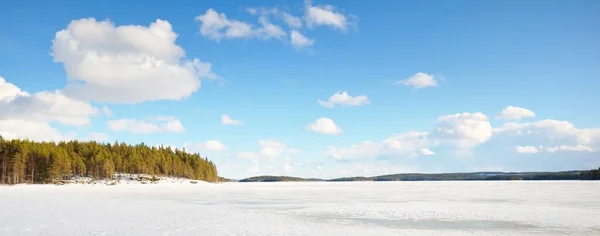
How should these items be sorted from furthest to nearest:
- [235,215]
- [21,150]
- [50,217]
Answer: [21,150], [235,215], [50,217]

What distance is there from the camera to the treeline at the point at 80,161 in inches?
3541

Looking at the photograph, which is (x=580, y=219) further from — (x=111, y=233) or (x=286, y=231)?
(x=111, y=233)

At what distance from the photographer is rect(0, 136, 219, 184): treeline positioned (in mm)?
89938

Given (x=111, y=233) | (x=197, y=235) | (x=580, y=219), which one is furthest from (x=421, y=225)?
(x=111, y=233)

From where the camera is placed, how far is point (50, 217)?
71.1ft

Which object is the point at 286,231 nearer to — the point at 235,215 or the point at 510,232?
the point at 235,215

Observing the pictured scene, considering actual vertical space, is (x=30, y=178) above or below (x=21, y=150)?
Result: below

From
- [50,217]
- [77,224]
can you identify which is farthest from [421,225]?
[50,217]

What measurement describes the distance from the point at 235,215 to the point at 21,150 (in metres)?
87.5

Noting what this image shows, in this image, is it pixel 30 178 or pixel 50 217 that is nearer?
pixel 50 217

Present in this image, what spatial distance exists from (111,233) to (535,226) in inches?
685

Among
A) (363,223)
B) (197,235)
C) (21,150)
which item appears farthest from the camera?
(21,150)

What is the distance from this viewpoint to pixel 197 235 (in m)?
15.9

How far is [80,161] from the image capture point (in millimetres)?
101000
